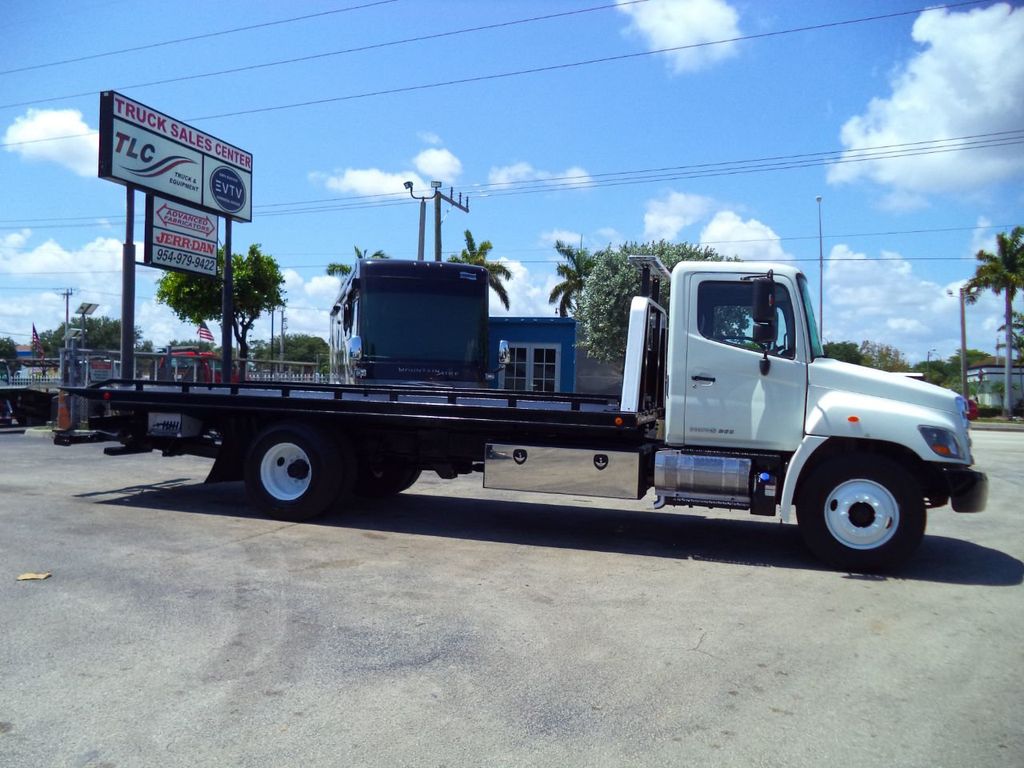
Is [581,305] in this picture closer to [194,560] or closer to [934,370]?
[194,560]

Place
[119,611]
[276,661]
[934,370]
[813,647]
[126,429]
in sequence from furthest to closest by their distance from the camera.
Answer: [934,370] → [126,429] → [119,611] → [813,647] → [276,661]

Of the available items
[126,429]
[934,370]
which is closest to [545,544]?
[126,429]

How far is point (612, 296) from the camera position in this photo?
91.1 ft

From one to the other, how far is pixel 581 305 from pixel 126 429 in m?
21.1

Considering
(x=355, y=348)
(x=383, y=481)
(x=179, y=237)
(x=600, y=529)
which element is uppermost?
(x=179, y=237)

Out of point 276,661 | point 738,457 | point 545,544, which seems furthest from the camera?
point 545,544

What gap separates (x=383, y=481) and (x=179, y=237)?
894 cm

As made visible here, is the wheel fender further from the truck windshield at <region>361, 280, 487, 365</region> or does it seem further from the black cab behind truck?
the truck windshield at <region>361, 280, 487, 365</region>

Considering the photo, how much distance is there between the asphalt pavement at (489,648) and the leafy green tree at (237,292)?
22553 mm

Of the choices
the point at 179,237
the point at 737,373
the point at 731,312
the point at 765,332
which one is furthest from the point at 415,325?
the point at 179,237

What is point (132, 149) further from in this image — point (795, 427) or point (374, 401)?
point (795, 427)

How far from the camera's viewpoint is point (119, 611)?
202 inches

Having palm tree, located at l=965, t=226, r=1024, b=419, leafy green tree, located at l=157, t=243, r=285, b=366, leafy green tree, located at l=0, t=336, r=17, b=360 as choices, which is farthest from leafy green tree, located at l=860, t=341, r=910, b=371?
leafy green tree, located at l=0, t=336, r=17, b=360

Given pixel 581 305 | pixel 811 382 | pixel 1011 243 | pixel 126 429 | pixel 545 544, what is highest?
pixel 1011 243
